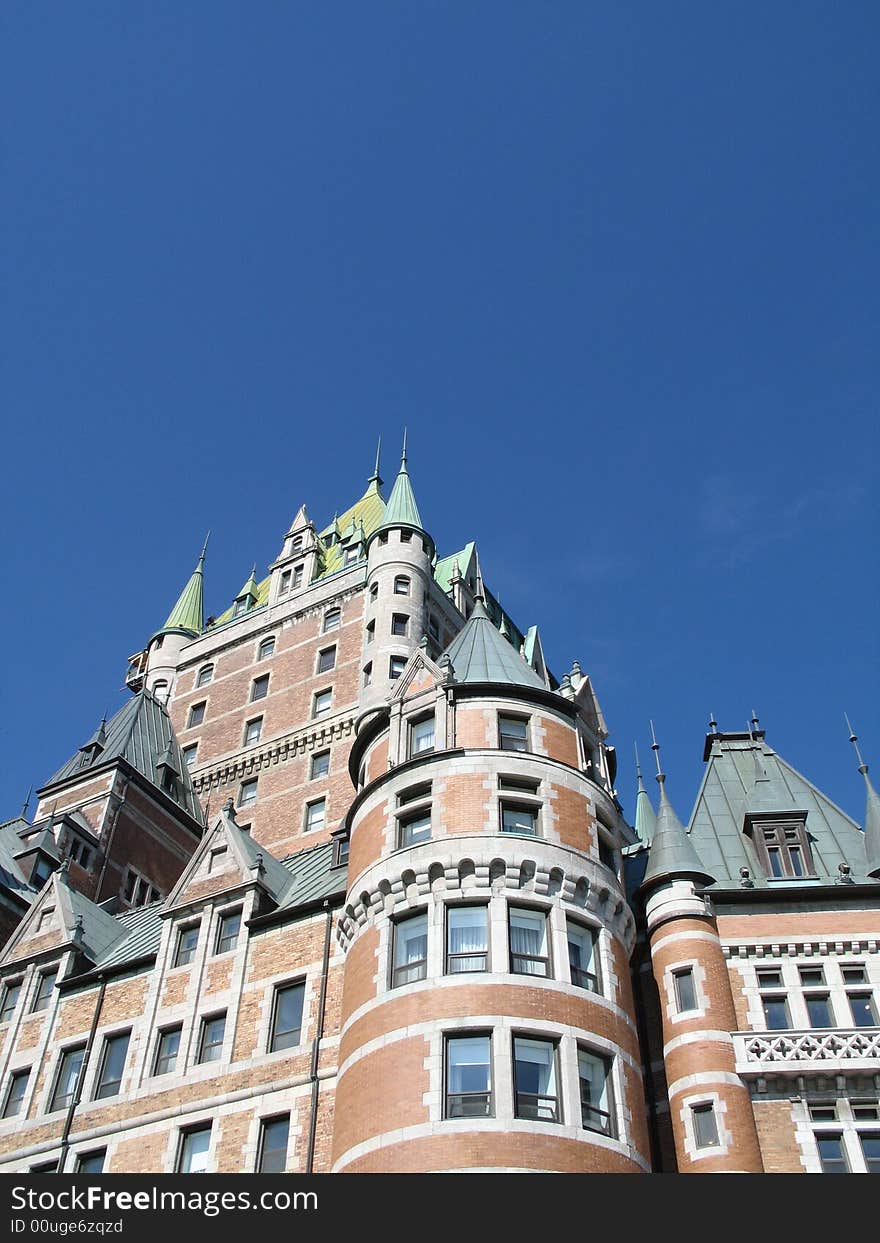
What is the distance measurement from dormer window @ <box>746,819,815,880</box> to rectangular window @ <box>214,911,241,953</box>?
16677 millimetres

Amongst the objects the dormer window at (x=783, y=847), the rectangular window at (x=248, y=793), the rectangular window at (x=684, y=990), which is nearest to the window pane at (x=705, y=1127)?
the rectangular window at (x=684, y=990)

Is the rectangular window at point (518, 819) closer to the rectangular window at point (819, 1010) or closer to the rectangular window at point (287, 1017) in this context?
the rectangular window at point (287, 1017)

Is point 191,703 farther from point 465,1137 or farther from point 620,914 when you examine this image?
point 465,1137

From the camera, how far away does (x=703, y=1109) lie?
98.0ft

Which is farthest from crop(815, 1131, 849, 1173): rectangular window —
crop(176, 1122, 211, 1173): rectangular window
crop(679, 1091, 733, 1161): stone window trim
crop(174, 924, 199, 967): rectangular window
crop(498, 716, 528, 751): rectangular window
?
crop(174, 924, 199, 967): rectangular window

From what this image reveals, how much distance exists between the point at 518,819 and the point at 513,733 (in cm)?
359

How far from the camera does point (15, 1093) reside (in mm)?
38406

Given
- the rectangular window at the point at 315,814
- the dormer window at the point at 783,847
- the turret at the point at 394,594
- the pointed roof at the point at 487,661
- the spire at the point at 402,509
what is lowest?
the dormer window at the point at 783,847

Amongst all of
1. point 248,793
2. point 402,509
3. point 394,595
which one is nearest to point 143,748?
point 248,793

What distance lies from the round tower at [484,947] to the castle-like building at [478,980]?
0.07 metres

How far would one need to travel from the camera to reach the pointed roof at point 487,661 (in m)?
38.4

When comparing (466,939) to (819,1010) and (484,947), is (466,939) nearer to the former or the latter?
(484,947)

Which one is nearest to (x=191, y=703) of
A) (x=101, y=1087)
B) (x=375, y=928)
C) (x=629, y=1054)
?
(x=101, y=1087)
